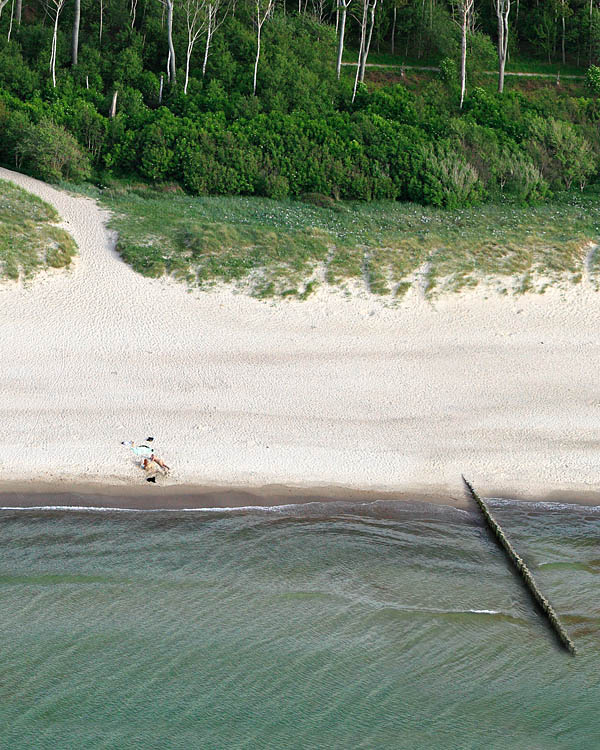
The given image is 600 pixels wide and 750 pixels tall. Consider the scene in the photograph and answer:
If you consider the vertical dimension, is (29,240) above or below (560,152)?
below

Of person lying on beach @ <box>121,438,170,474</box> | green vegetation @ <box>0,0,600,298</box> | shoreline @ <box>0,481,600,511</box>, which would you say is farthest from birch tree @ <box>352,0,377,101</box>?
shoreline @ <box>0,481,600,511</box>

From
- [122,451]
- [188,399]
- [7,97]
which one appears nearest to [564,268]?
[188,399]

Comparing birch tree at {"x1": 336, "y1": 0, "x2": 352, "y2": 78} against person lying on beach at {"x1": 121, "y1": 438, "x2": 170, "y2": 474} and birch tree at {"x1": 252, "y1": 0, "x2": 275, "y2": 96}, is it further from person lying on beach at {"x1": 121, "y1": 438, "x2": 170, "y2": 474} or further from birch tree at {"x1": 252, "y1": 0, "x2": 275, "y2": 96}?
person lying on beach at {"x1": 121, "y1": 438, "x2": 170, "y2": 474}

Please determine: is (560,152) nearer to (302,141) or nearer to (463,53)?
(463,53)

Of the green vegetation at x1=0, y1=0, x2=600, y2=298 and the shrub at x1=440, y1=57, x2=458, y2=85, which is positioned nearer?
the green vegetation at x1=0, y1=0, x2=600, y2=298

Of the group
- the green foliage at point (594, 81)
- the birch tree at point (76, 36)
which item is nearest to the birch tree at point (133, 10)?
the birch tree at point (76, 36)

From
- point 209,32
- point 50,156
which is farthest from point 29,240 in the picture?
point 209,32
